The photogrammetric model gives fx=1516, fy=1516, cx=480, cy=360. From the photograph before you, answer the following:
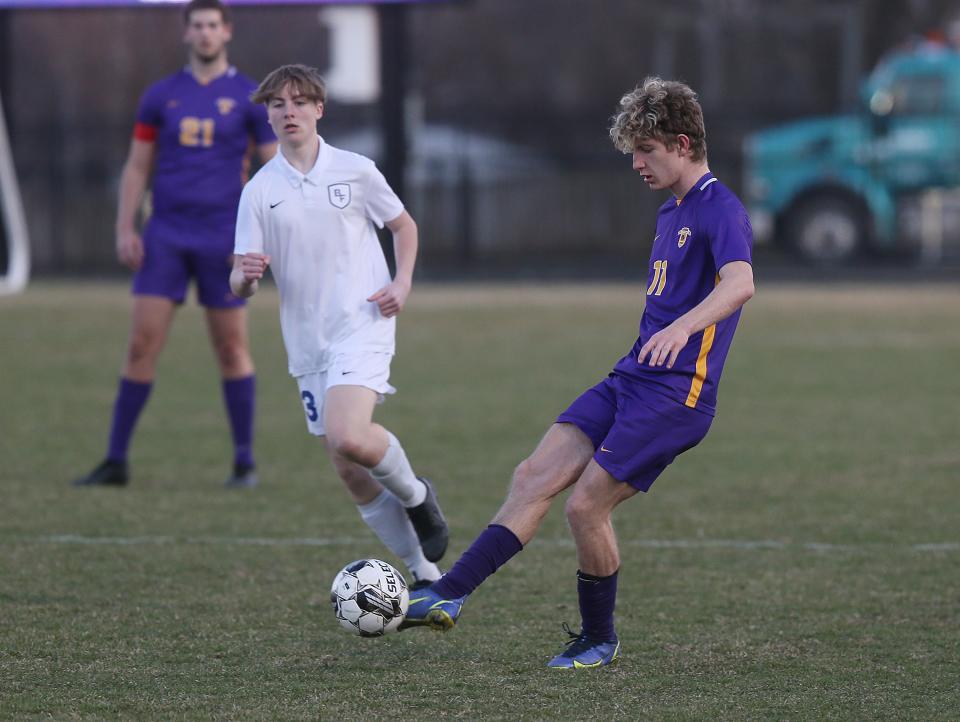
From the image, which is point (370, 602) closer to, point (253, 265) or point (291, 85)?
point (253, 265)

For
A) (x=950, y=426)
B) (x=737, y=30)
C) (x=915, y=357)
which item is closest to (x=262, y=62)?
(x=737, y=30)

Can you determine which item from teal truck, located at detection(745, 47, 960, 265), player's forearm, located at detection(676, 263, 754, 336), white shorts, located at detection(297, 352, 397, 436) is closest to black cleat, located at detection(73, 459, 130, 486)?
white shorts, located at detection(297, 352, 397, 436)

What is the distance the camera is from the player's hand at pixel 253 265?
4.79 meters

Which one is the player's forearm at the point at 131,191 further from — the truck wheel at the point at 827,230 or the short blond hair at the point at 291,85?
the truck wheel at the point at 827,230

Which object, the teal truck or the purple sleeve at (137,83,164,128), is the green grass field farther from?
the teal truck

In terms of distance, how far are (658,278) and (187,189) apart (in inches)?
128

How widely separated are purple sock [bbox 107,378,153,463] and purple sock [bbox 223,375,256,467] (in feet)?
1.26

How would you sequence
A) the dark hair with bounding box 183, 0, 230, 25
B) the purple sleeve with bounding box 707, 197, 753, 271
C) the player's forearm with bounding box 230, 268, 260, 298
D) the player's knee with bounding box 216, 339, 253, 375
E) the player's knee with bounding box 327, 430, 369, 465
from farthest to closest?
the player's knee with bounding box 216, 339, 253, 375 → the dark hair with bounding box 183, 0, 230, 25 → the player's forearm with bounding box 230, 268, 260, 298 → the player's knee with bounding box 327, 430, 369, 465 → the purple sleeve with bounding box 707, 197, 753, 271

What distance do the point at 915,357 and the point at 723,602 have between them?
7.40 meters

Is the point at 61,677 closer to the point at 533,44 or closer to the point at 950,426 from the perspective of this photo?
the point at 950,426

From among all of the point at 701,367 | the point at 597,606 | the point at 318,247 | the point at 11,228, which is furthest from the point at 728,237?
the point at 11,228

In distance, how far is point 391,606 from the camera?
166 inches

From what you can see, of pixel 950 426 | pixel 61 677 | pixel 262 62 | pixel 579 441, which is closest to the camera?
pixel 61 677

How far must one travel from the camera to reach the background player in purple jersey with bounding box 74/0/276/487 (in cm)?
691
